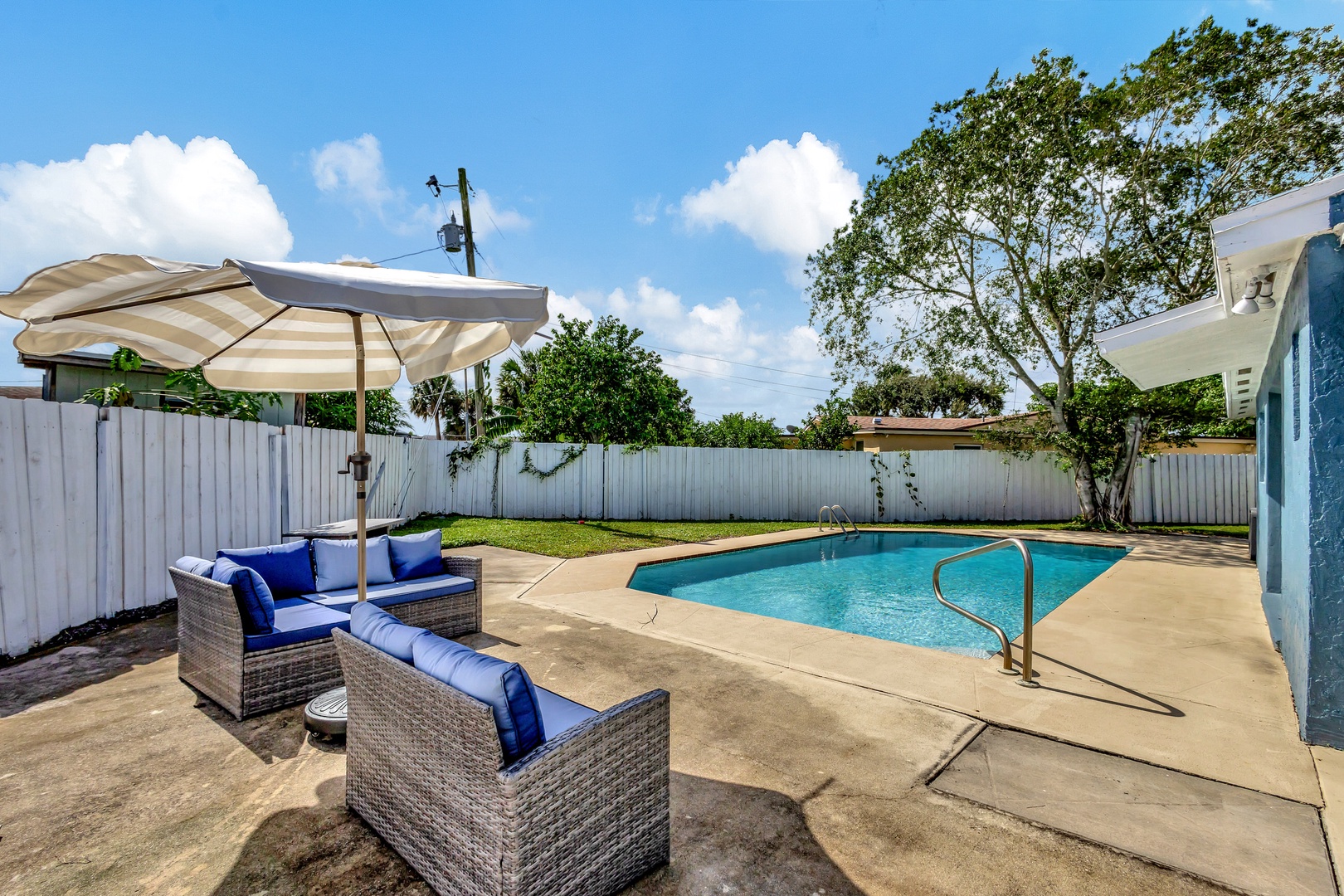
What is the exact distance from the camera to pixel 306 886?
74.2 inches

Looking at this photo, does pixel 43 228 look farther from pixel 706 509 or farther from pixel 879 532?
pixel 879 532

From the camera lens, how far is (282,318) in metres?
3.64

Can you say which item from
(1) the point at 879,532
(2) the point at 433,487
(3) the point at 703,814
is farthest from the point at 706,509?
(3) the point at 703,814

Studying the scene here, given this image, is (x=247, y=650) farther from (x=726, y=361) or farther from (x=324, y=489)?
(x=726, y=361)

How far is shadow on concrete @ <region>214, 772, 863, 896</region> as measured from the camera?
1898 millimetres

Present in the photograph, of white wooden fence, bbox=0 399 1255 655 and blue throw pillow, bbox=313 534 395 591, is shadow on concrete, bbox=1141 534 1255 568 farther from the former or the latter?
blue throw pillow, bbox=313 534 395 591

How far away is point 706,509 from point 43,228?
12.2 m

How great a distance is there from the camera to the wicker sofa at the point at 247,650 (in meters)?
3.06

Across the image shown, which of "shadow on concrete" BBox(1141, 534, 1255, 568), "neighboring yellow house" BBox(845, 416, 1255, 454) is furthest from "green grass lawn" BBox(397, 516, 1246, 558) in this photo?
"neighboring yellow house" BBox(845, 416, 1255, 454)

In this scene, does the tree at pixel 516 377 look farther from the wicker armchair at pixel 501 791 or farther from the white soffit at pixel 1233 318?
the wicker armchair at pixel 501 791

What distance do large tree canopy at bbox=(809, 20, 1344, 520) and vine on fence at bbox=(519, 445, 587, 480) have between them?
7179 mm

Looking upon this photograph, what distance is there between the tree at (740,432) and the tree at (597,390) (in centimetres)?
332

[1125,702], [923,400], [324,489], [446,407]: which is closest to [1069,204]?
[1125,702]

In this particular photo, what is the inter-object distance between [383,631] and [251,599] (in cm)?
149
